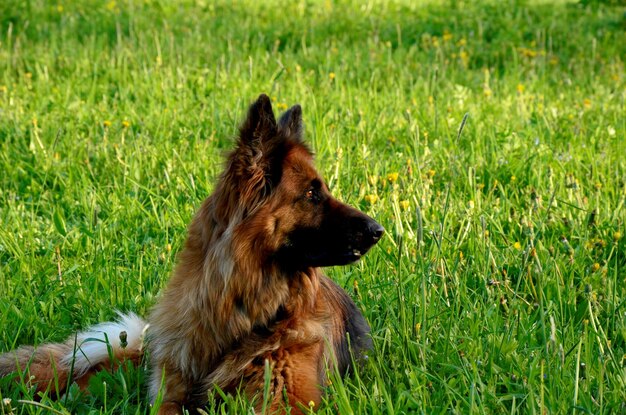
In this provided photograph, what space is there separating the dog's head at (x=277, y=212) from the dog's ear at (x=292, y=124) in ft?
0.27

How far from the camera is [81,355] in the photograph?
11.7 feet

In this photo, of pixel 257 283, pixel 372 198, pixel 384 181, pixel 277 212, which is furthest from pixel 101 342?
pixel 384 181

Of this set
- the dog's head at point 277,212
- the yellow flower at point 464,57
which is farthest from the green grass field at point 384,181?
the dog's head at point 277,212

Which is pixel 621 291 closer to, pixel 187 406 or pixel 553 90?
pixel 187 406

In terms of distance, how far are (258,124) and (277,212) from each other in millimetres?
358

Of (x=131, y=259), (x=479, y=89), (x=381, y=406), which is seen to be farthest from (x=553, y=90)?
(x=381, y=406)

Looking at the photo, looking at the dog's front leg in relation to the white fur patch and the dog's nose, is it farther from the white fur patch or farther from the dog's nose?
the dog's nose

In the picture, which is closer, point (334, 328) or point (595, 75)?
point (334, 328)

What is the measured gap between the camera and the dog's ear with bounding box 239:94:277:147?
3180 mm

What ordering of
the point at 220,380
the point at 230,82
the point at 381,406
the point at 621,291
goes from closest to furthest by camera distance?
the point at 381,406
the point at 220,380
the point at 621,291
the point at 230,82

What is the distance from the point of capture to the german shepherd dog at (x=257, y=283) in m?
3.20

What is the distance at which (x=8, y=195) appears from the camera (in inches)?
207

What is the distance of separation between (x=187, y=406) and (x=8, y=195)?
2614 mm

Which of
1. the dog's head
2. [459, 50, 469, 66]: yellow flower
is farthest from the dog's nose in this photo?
[459, 50, 469, 66]: yellow flower
